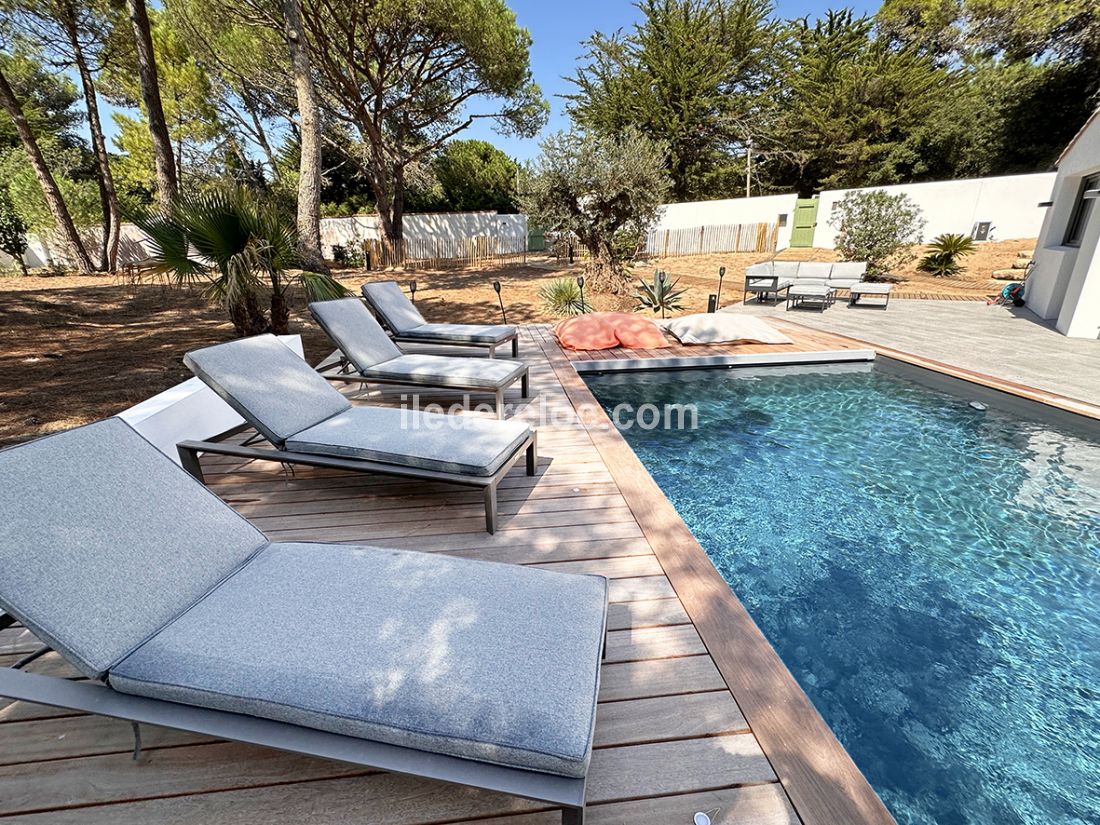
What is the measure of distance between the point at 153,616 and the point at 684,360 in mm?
5823

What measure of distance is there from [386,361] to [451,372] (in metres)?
0.74

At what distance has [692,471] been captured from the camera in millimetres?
4211

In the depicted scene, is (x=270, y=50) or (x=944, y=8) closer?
(x=270, y=50)

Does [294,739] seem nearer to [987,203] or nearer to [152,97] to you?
[152,97]

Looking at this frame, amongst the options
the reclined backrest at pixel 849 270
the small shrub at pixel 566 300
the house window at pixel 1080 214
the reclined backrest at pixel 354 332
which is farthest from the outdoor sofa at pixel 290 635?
the house window at pixel 1080 214

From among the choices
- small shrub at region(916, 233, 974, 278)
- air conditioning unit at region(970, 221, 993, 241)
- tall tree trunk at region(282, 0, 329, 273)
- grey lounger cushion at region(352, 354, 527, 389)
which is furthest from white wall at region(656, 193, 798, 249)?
grey lounger cushion at region(352, 354, 527, 389)

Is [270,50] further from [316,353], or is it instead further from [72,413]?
[72,413]

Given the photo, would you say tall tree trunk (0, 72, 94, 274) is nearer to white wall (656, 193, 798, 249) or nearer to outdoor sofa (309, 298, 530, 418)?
outdoor sofa (309, 298, 530, 418)

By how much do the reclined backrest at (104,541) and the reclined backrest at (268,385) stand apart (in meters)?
0.89

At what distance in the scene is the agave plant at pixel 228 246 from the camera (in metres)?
3.96

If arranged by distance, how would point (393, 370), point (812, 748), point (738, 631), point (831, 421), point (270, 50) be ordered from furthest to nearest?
1. point (270, 50)
2. point (831, 421)
3. point (393, 370)
4. point (738, 631)
5. point (812, 748)

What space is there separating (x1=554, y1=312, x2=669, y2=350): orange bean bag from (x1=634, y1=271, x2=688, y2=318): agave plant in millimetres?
2485

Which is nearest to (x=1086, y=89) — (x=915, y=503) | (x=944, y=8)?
(x=944, y=8)

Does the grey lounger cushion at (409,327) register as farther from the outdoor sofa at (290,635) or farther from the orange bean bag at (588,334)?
the outdoor sofa at (290,635)
